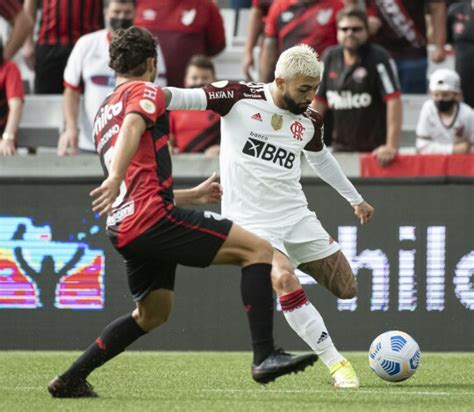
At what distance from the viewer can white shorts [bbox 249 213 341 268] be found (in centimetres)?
778

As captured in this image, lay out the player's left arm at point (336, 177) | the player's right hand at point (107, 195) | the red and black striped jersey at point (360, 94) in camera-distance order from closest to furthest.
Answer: the player's right hand at point (107, 195), the player's left arm at point (336, 177), the red and black striped jersey at point (360, 94)

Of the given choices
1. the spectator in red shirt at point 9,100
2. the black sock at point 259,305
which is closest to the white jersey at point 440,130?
the spectator in red shirt at point 9,100

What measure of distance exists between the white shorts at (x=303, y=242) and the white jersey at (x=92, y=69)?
407 cm

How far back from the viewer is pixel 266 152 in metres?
7.69

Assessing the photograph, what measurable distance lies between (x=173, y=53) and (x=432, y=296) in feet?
12.2

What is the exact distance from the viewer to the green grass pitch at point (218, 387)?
21.3ft

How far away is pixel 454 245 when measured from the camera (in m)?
10.4

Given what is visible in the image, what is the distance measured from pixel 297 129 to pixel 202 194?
3.15 feet

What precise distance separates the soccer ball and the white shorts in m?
0.68

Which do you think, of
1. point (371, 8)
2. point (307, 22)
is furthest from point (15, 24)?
point (371, 8)

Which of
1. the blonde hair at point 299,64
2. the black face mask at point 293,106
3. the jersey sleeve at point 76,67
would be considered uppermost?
the blonde hair at point 299,64

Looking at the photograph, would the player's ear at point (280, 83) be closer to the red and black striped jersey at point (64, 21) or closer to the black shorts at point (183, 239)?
the black shorts at point (183, 239)

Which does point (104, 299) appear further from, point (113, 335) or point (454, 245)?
point (113, 335)

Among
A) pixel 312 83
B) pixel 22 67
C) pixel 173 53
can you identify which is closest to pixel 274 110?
pixel 312 83
